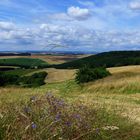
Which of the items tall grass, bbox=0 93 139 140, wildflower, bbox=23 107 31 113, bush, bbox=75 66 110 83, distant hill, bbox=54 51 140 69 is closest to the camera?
tall grass, bbox=0 93 139 140

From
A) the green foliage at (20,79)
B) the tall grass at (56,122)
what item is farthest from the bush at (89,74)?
the tall grass at (56,122)

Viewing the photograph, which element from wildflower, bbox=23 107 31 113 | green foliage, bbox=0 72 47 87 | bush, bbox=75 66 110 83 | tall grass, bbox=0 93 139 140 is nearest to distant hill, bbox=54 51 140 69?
green foliage, bbox=0 72 47 87

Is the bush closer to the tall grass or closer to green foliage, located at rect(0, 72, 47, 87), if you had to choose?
green foliage, located at rect(0, 72, 47, 87)

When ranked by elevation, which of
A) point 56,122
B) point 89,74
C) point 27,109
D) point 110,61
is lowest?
point 110,61

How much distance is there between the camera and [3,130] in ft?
15.9

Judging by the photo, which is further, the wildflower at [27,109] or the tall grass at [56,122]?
the wildflower at [27,109]

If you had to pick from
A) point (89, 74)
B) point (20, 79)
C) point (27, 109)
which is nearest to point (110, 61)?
point (20, 79)

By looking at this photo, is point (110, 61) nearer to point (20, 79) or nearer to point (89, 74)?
point (20, 79)

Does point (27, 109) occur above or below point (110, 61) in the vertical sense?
above

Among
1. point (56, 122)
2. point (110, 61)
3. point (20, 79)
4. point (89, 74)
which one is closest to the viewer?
point (56, 122)

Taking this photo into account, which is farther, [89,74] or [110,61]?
[110,61]

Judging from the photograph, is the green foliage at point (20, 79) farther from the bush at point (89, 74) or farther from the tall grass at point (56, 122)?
the tall grass at point (56, 122)

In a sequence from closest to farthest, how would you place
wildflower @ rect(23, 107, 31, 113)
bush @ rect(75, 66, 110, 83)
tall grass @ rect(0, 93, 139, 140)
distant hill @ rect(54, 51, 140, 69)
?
1. tall grass @ rect(0, 93, 139, 140)
2. wildflower @ rect(23, 107, 31, 113)
3. bush @ rect(75, 66, 110, 83)
4. distant hill @ rect(54, 51, 140, 69)

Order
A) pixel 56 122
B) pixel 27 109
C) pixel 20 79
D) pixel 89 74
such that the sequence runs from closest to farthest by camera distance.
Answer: pixel 56 122 < pixel 27 109 < pixel 89 74 < pixel 20 79
